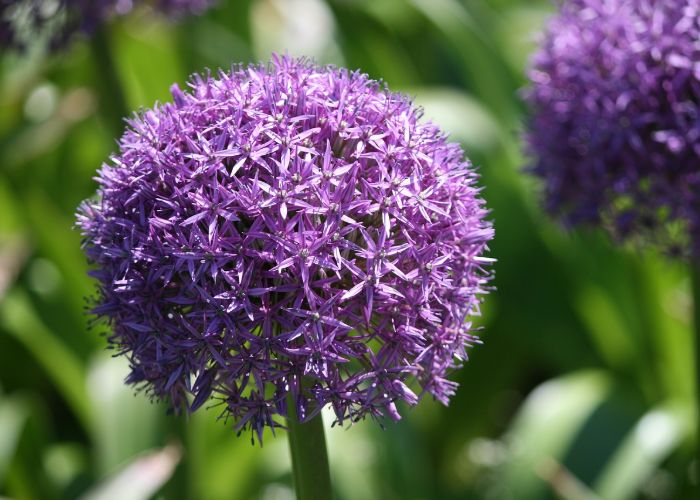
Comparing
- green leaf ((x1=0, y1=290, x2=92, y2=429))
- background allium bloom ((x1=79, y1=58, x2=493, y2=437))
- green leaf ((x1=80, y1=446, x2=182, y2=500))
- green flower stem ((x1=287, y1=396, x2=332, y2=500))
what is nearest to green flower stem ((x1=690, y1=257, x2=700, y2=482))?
background allium bloom ((x1=79, y1=58, x2=493, y2=437))

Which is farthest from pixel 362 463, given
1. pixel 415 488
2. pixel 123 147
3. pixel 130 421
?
pixel 123 147

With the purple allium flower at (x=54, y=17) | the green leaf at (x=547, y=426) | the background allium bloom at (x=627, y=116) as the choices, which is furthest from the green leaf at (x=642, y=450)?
the purple allium flower at (x=54, y=17)

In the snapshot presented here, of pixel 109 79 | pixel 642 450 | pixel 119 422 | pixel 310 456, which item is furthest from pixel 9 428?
pixel 642 450

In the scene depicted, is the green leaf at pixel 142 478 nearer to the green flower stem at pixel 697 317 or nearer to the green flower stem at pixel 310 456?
the green flower stem at pixel 310 456

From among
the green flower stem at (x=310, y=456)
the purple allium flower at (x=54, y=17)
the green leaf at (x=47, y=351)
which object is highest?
the purple allium flower at (x=54, y=17)

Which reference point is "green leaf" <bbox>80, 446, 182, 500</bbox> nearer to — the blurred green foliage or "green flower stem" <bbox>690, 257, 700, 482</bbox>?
the blurred green foliage

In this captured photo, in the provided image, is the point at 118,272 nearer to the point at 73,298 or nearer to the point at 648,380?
the point at 73,298

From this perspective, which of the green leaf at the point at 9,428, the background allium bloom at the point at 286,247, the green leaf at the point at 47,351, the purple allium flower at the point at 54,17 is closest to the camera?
the background allium bloom at the point at 286,247

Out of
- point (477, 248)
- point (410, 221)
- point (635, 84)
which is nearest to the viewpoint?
point (410, 221)
